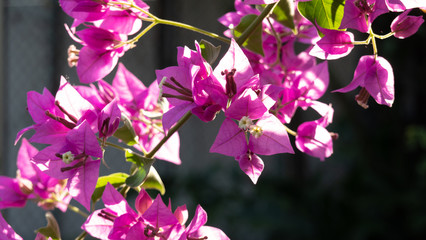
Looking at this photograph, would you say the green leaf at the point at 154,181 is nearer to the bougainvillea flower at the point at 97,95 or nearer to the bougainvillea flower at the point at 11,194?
the bougainvillea flower at the point at 97,95

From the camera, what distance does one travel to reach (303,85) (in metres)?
0.54

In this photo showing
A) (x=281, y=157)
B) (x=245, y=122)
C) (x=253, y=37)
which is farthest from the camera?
(x=281, y=157)

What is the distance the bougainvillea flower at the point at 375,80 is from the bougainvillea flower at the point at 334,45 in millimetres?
19

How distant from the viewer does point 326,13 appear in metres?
0.42

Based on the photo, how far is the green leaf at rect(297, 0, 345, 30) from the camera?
42cm

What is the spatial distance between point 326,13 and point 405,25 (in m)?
Answer: 0.07

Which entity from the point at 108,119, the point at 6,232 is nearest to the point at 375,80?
the point at 108,119

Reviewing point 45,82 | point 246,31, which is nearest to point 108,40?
point 246,31

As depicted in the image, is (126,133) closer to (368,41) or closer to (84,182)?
(84,182)

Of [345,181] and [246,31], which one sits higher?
[246,31]

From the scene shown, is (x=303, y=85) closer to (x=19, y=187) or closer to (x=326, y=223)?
(x=19, y=187)

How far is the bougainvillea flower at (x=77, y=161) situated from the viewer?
0.38m

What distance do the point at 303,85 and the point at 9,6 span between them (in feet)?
9.05

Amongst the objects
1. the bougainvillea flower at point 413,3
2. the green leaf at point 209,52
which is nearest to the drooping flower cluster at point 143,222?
the green leaf at point 209,52
